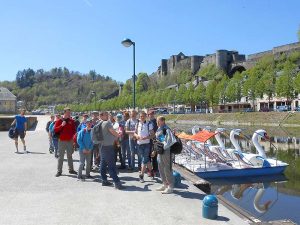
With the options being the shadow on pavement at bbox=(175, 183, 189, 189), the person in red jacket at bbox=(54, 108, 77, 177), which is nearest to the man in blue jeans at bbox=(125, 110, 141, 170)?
the person in red jacket at bbox=(54, 108, 77, 177)

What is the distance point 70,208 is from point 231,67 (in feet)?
453

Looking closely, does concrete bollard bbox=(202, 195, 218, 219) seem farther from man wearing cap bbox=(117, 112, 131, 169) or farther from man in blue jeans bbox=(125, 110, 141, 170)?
man wearing cap bbox=(117, 112, 131, 169)

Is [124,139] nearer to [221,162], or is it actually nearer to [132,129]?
[132,129]

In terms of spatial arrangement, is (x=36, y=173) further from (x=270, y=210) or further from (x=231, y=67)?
(x=231, y=67)

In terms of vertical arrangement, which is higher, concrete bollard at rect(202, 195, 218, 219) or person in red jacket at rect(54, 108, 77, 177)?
person in red jacket at rect(54, 108, 77, 177)

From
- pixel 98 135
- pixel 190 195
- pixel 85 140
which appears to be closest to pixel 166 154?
pixel 190 195

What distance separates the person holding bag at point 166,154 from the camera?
31.8 ft

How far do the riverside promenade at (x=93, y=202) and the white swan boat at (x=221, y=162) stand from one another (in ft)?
18.0

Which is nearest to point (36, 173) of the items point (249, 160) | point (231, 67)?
point (249, 160)

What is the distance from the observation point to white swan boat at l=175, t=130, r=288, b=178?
1738 centimetres

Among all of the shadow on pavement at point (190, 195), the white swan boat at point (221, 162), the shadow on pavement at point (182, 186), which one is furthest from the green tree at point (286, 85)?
the shadow on pavement at point (190, 195)

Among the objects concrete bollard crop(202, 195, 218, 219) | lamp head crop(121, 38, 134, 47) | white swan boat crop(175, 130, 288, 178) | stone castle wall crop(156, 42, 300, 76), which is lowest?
white swan boat crop(175, 130, 288, 178)

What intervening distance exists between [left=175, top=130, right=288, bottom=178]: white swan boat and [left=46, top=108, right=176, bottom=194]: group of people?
4211mm

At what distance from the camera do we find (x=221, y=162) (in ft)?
60.2
